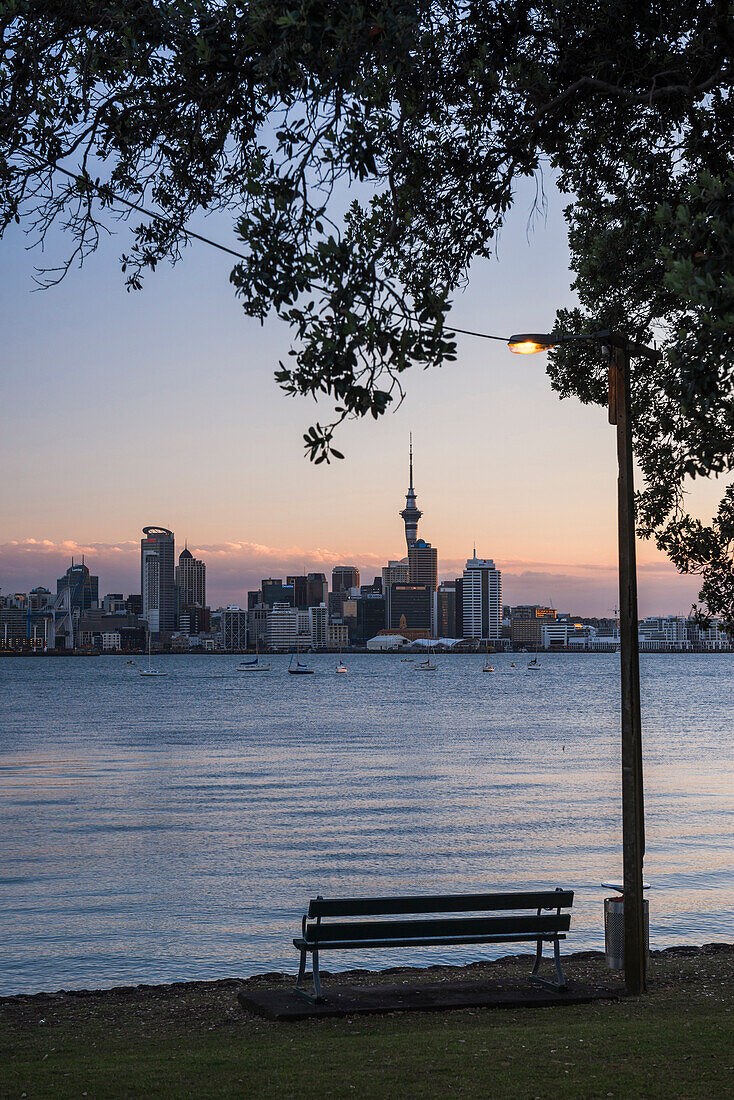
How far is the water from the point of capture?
→ 19.3 meters

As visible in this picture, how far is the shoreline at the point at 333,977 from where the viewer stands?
14.1 m

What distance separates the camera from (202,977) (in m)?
16.6

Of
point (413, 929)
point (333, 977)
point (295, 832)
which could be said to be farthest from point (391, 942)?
point (295, 832)

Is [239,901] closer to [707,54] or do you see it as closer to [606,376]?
[606,376]

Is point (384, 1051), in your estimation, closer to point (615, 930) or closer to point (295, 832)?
point (615, 930)

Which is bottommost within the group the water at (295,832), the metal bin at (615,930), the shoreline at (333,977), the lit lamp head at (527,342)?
the water at (295,832)

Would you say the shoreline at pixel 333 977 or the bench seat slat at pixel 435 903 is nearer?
the bench seat slat at pixel 435 903

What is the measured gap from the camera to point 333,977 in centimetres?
1514

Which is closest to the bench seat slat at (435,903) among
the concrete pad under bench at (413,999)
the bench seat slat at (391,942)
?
the bench seat slat at (391,942)

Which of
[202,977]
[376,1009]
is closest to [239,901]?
[202,977]

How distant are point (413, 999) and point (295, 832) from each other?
69.7 ft

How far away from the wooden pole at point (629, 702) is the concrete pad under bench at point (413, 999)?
54 centimetres

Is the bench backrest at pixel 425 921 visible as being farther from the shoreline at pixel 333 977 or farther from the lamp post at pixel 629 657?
the shoreline at pixel 333 977

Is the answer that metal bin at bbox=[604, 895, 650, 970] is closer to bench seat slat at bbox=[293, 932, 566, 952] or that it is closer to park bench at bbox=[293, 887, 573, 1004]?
park bench at bbox=[293, 887, 573, 1004]
